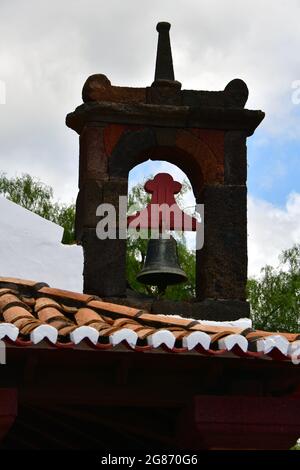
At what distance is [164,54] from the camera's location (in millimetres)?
9305

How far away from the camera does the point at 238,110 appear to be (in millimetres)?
8906

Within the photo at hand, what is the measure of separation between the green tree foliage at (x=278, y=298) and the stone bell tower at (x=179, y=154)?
13.3 meters

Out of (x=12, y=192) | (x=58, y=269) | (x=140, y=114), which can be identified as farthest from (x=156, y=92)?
(x=12, y=192)

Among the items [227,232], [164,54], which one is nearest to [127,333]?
[227,232]

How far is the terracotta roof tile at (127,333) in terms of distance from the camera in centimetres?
629

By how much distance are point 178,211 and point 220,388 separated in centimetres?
223

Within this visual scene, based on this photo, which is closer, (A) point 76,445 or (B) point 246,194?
(A) point 76,445

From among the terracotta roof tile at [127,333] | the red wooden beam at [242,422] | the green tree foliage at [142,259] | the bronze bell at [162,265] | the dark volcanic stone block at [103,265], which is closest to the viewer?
the terracotta roof tile at [127,333]

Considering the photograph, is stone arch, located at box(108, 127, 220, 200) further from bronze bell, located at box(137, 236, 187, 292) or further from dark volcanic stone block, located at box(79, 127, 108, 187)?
bronze bell, located at box(137, 236, 187, 292)

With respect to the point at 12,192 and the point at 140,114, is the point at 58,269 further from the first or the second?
the point at 12,192

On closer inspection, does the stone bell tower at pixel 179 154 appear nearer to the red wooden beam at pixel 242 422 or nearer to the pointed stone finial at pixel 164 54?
the pointed stone finial at pixel 164 54

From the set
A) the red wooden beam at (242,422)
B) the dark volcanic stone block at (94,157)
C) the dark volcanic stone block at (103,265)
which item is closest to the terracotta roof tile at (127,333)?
the red wooden beam at (242,422)

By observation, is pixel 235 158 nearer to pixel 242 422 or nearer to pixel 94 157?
pixel 94 157
